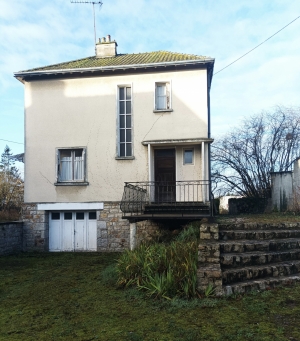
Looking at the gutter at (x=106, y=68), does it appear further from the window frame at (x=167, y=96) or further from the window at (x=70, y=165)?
the window at (x=70, y=165)

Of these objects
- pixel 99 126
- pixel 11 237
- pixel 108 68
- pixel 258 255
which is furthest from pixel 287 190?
pixel 11 237

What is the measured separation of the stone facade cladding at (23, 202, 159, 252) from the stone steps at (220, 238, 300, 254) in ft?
15.9

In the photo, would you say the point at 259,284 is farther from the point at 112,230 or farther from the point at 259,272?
the point at 112,230

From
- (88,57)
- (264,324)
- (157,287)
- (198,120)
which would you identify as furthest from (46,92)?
(264,324)

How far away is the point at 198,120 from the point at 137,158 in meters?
2.58

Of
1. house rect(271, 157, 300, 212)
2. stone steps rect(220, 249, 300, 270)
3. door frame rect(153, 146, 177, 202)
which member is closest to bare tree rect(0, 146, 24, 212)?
door frame rect(153, 146, 177, 202)

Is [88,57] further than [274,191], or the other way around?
[274,191]

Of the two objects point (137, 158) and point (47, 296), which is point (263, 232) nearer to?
point (47, 296)

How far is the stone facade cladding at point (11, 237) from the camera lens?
11727 mm

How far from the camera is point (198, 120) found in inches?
479

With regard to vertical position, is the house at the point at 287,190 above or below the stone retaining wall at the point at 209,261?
above

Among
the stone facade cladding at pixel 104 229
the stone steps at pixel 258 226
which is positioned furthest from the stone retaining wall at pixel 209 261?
the stone facade cladding at pixel 104 229

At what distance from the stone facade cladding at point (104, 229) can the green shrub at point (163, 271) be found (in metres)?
4.71

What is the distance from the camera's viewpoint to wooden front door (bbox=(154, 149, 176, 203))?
40.7ft
